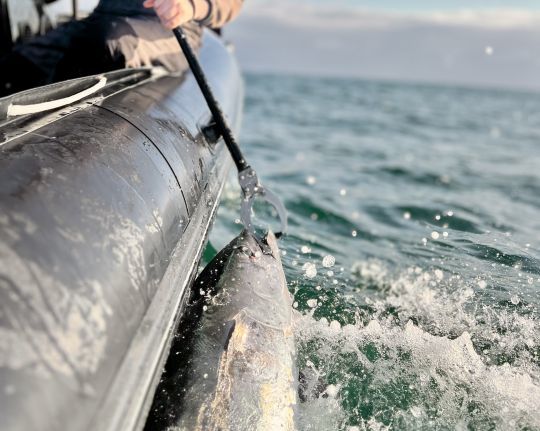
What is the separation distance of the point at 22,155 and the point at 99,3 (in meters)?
1.93

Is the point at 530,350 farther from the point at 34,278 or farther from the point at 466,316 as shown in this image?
the point at 34,278

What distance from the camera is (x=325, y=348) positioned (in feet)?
8.17

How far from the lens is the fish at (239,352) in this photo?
1.83 metres

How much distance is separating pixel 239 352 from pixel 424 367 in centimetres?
90

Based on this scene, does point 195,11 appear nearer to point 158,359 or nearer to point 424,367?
point 158,359

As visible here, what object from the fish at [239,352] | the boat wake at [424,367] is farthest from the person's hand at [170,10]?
the boat wake at [424,367]

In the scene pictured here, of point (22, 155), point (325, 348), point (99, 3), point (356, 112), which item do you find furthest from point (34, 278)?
point (356, 112)

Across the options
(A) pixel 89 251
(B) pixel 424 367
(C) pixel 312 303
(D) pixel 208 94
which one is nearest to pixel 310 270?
(C) pixel 312 303

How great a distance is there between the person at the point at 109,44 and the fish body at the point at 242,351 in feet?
4.01

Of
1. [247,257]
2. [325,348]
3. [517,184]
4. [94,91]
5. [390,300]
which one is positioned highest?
[94,91]

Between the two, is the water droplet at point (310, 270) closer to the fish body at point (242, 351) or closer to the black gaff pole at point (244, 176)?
the black gaff pole at point (244, 176)

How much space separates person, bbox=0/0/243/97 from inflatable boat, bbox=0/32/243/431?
587mm

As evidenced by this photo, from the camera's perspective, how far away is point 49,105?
2109 mm

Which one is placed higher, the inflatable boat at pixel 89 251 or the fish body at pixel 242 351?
the inflatable boat at pixel 89 251
